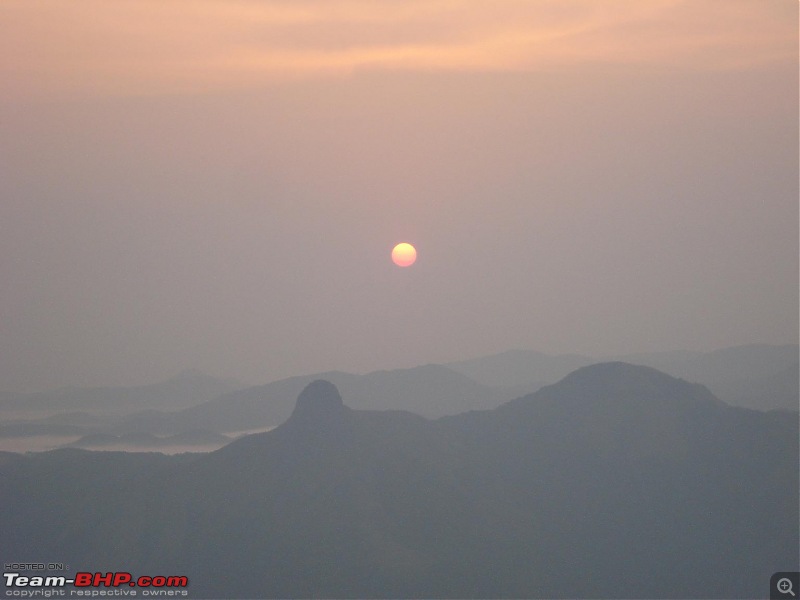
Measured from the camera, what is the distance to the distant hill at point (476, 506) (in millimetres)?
151750

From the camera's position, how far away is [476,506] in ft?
541

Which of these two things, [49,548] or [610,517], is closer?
[610,517]

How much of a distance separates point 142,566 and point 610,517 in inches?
3329

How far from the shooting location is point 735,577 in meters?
149

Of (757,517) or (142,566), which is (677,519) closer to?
(757,517)

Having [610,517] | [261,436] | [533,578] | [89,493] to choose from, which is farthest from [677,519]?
[89,493]

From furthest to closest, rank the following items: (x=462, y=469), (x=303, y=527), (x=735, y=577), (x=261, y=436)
→ (x=261, y=436) < (x=462, y=469) < (x=303, y=527) < (x=735, y=577)

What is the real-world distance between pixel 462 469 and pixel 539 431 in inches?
782

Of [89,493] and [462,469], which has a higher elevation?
[89,493]

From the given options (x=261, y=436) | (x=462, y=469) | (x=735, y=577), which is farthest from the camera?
(x=261, y=436)

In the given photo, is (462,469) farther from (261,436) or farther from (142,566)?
(142,566)

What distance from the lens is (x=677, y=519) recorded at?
519 ft

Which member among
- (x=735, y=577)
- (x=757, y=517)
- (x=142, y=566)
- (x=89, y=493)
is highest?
(x=89, y=493)

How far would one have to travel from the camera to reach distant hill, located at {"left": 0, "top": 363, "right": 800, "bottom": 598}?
151750mm
